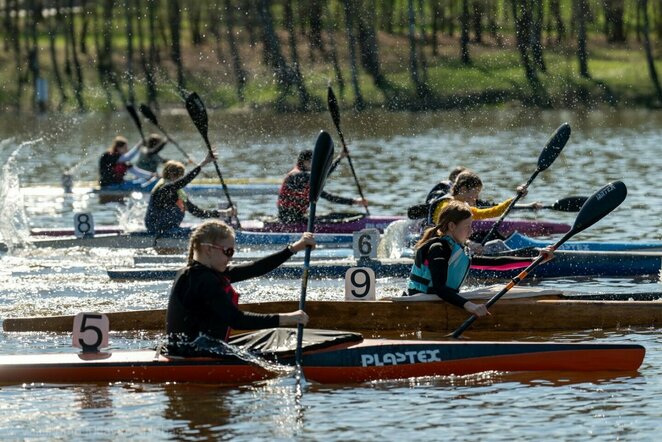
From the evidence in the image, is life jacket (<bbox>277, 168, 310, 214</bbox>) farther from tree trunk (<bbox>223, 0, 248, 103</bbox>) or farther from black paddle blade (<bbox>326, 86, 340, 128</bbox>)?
tree trunk (<bbox>223, 0, 248, 103</bbox>)

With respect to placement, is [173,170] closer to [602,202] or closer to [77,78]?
[602,202]

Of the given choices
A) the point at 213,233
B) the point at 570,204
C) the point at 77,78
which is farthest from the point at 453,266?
the point at 77,78

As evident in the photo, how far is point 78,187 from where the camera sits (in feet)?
94.1

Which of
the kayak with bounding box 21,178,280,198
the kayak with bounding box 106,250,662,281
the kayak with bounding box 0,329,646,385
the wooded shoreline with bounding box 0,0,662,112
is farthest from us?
the wooded shoreline with bounding box 0,0,662,112

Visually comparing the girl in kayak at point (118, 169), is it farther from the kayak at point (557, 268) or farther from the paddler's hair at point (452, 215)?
the paddler's hair at point (452, 215)

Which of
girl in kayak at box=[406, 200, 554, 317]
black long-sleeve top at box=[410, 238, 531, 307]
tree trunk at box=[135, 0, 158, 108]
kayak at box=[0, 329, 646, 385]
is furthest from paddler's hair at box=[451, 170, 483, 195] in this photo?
tree trunk at box=[135, 0, 158, 108]

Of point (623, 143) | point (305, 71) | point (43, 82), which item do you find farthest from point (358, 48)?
point (623, 143)

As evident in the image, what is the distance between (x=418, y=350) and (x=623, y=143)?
2754 centimetres

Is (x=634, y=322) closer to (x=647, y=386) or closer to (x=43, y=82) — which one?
(x=647, y=386)

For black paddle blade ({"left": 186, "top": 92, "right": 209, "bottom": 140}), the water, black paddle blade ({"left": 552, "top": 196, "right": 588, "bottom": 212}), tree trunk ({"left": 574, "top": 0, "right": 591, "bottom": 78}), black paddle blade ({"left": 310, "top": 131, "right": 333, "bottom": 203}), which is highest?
tree trunk ({"left": 574, "top": 0, "right": 591, "bottom": 78})

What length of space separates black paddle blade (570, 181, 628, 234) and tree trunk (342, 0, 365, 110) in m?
39.6

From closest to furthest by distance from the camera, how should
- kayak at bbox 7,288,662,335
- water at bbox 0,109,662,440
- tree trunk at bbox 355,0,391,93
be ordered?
water at bbox 0,109,662,440, kayak at bbox 7,288,662,335, tree trunk at bbox 355,0,391,93

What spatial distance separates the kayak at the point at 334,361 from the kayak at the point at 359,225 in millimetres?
7269

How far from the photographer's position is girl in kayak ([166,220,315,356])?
1040 centimetres
